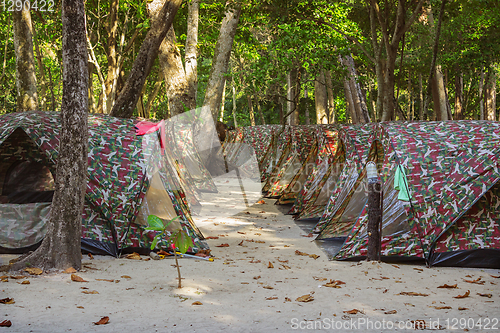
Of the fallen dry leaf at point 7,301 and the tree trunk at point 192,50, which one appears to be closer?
the fallen dry leaf at point 7,301

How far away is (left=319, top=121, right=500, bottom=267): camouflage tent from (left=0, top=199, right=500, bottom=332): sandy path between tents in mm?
272

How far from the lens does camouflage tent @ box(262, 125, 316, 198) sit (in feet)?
40.0

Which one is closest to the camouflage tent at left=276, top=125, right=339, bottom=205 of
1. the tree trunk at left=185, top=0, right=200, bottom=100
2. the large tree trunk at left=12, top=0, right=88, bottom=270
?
the tree trunk at left=185, top=0, right=200, bottom=100

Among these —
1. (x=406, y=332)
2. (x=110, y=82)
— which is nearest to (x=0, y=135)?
(x=406, y=332)

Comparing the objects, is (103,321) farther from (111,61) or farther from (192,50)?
(111,61)

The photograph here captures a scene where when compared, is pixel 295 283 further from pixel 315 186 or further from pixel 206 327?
pixel 315 186

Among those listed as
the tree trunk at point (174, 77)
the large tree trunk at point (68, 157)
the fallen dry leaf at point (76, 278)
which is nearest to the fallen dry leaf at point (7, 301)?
the fallen dry leaf at point (76, 278)

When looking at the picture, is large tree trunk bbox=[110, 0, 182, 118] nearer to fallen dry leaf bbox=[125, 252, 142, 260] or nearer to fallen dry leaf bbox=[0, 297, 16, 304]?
fallen dry leaf bbox=[125, 252, 142, 260]

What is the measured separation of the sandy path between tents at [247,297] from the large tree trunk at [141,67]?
3.07m

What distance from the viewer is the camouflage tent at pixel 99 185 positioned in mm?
5906

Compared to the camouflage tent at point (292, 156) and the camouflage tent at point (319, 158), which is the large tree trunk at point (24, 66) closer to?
the camouflage tent at point (292, 156)

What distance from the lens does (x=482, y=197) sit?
18.7 feet

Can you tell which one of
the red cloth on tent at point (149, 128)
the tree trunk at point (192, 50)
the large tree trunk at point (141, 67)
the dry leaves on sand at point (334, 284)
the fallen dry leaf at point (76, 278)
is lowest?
the dry leaves on sand at point (334, 284)

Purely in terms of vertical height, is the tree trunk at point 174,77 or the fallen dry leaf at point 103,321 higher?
the tree trunk at point 174,77
